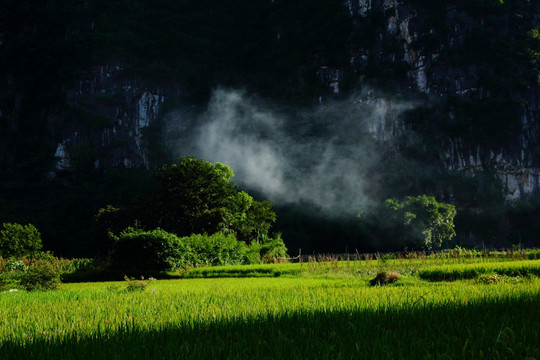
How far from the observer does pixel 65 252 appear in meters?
52.8

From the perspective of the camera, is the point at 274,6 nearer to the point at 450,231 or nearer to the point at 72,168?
the point at 72,168

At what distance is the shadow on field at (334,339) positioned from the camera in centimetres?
325

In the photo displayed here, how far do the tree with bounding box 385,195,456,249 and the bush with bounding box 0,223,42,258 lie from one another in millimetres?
39133

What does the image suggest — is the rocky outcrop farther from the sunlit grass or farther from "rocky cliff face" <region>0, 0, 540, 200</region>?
the sunlit grass

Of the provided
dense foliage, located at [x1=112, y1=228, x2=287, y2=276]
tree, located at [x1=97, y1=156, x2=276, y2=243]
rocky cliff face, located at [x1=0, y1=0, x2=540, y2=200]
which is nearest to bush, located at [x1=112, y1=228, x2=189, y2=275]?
dense foliage, located at [x1=112, y1=228, x2=287, y2=276]

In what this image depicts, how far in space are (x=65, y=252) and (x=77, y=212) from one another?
1307cm

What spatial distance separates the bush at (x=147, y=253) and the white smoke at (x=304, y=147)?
43386mm

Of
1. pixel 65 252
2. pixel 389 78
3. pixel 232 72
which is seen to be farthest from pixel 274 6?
pixel 65 252

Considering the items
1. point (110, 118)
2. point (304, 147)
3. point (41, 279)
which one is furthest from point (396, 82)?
point (41, 279)

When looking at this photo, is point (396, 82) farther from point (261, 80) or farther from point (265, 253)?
point (265, 253)

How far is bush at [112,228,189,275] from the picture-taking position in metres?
23.1

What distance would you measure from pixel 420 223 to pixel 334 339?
167 feet

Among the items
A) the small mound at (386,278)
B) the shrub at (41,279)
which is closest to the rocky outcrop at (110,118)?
the shrub at (41,279)

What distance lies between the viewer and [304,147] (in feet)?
268
